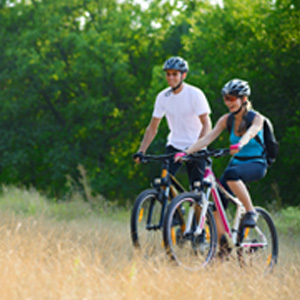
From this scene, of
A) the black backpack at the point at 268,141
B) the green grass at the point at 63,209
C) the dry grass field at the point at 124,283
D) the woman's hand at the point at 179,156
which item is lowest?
the green grass at the point at 63,209

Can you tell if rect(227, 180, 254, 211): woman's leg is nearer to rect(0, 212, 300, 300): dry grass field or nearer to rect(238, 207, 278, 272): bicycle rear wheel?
rect(238, 207, 278, 272): bicycle rear wheel

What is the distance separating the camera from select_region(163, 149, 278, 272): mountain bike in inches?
220

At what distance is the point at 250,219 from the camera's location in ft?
19.4

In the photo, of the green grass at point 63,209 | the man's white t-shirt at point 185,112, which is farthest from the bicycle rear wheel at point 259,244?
the green grass at point 63,209

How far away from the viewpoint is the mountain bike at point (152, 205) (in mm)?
6070

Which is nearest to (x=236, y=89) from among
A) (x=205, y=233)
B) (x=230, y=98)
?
(x=230, y=98)

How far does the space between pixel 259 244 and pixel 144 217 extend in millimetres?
1227

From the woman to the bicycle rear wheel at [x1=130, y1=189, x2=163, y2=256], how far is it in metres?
0.59

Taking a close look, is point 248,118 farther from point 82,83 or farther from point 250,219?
point 82,83

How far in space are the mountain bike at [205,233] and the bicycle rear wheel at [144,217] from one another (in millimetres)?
375

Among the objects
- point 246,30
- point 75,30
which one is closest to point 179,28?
point 75,30

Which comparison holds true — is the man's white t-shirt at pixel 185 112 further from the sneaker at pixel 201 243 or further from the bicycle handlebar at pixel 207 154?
the sneaker at pixel 201 243

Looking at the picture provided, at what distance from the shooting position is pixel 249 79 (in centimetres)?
1798

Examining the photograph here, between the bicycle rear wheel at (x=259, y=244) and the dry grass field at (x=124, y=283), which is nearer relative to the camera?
the dry grass field at (x=124, y=283)
